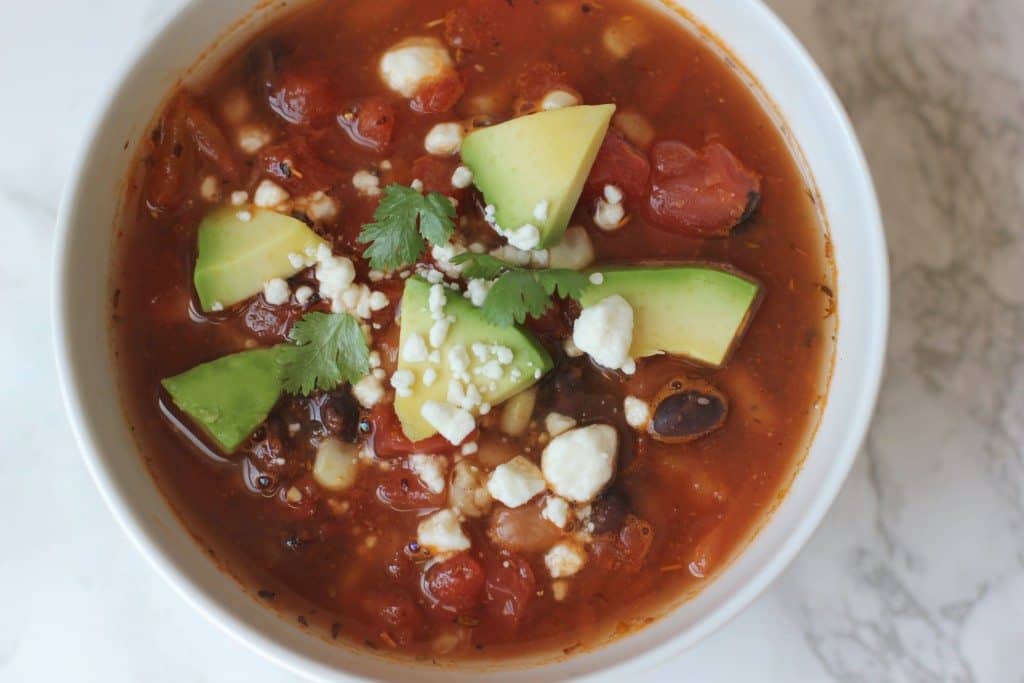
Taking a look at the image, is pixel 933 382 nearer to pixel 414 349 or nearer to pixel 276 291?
pixel 414 349

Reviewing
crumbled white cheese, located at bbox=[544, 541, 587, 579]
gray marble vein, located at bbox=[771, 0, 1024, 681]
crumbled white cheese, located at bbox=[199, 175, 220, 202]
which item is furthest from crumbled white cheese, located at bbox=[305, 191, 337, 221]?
gray marble vein, located at bbox=[771, 0, 1024, 681]

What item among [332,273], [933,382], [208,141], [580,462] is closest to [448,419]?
[580,462]

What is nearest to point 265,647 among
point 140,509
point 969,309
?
point 140,509

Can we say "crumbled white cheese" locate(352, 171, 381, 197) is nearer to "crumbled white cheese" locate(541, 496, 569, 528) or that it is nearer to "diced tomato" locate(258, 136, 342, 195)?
"diced tomato" locate(258, 136, 342, 195)

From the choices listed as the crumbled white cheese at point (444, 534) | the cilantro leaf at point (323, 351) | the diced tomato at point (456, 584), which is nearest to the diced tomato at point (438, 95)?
the cilantro leaf at point (323, 351)

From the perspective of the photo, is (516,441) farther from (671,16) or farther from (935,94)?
(935,94)
